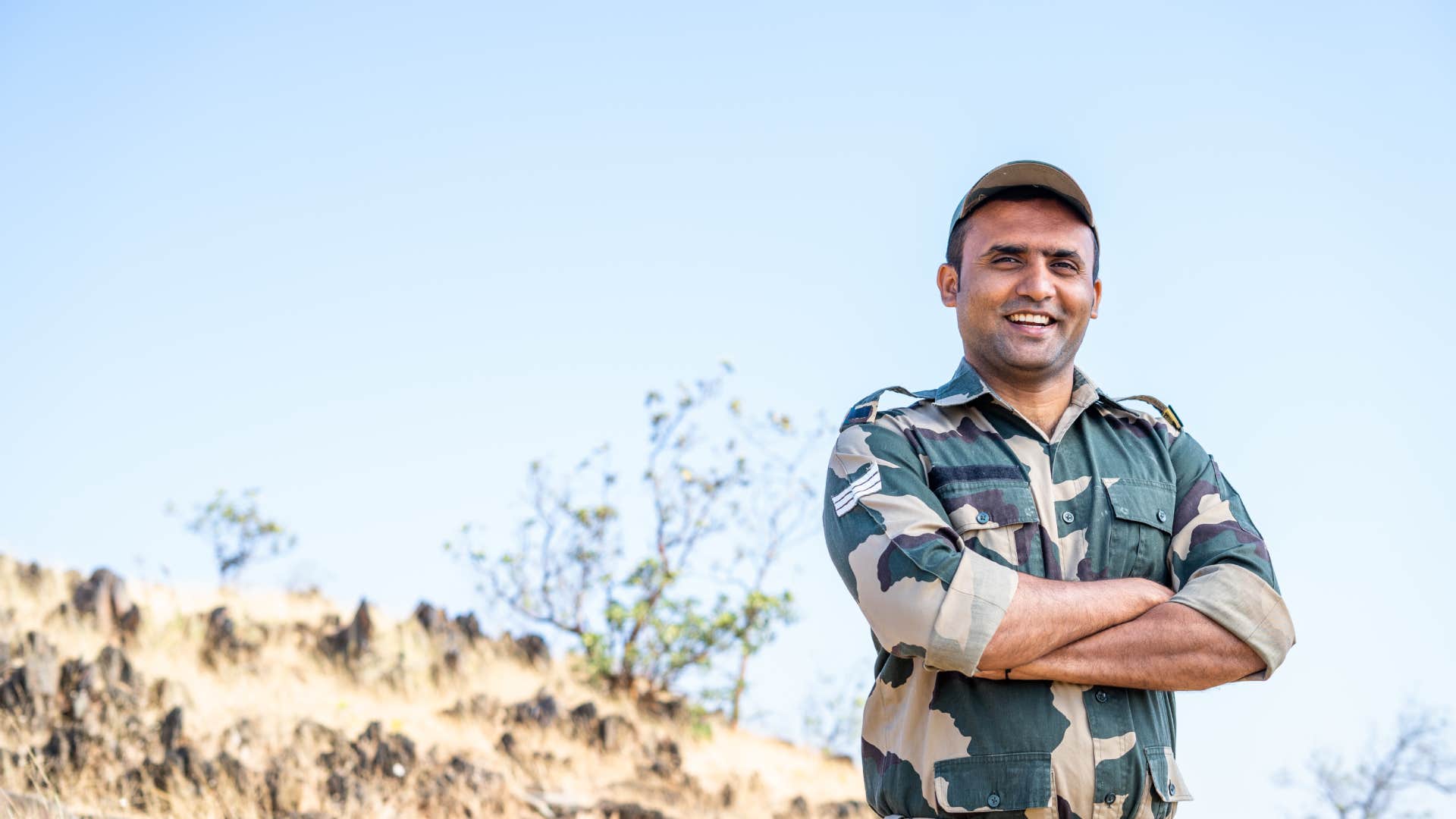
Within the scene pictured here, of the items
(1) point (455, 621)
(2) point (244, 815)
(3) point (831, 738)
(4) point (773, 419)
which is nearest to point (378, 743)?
(2) point (244, 815)

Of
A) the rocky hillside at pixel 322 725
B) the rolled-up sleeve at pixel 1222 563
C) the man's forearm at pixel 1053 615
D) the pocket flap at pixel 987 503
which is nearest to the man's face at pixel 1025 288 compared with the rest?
the pocket flap at pixel 987 503

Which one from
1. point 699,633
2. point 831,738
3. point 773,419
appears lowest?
point 831,738

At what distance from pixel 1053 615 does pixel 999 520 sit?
1.01ft

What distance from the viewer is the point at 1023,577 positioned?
271 centimetres

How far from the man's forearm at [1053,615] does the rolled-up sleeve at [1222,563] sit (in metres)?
0.17

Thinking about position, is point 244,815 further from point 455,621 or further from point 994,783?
point 455,621

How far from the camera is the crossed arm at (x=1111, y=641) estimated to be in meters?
2.63

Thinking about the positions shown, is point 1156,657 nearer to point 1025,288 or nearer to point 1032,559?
point 1032,559

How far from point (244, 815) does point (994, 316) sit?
6615 millimetres

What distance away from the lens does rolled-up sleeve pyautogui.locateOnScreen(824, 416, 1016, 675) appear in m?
2.63

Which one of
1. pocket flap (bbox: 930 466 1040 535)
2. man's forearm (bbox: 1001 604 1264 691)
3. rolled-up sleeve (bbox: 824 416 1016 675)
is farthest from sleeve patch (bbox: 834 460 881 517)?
man's forearm (bbox: 1001 604 1264 691)

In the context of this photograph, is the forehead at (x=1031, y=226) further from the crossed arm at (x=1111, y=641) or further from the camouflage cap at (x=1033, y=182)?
the crossed arm at (x=1111, y=641)

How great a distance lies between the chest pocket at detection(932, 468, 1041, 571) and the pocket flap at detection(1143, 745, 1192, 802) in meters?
→ 0.47

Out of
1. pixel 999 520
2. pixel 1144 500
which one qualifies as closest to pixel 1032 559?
pixel 999 520
